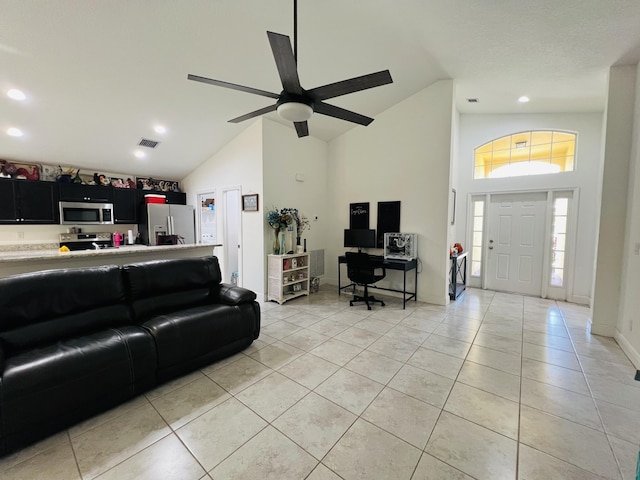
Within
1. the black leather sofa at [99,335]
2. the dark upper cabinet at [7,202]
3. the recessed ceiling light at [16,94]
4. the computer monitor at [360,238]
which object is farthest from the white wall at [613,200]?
the dark upper cabinet at [7,202]

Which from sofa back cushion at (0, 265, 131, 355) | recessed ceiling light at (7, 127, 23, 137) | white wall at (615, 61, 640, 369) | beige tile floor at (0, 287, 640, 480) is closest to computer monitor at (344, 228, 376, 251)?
beige tile floor at (0, 287, 640, 480)

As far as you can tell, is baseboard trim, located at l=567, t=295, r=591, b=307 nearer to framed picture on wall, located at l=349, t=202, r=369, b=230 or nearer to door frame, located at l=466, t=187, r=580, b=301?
door frame, located at l=466, t=187, r=580, b=301

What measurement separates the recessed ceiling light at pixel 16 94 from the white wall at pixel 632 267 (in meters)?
6.74

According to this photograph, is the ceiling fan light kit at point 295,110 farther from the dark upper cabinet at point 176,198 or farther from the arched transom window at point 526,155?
the dark upper cabinet at point 176,198

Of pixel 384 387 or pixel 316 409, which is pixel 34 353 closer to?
pixel 316 409

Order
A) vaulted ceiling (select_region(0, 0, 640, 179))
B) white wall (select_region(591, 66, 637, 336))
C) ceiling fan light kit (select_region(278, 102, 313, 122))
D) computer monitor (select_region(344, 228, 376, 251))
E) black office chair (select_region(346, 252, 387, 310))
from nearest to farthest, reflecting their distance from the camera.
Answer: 1. ceiling fan light kit (select_region(278, 102, 313, 122))
2. vaulted ceiling (select_region(0, 0, 640, 179))
3. white wall (select_region(591, 66, 637, 336))
4. black office chair (select_region(346, 252, 387, 310))
5. computer monitor (select_region(344, 228, 376, 251))

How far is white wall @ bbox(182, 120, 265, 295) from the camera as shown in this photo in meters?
4.54

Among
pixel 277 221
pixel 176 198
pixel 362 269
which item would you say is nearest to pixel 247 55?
pixel 277 221

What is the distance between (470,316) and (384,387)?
90.9 inches

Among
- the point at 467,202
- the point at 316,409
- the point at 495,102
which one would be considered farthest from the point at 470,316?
the point at 495,102

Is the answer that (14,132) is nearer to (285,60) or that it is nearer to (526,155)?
(285,60)

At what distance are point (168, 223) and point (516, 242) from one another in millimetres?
6711

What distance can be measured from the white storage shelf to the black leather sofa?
4.96ft

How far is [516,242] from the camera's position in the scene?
4949 millimetres
